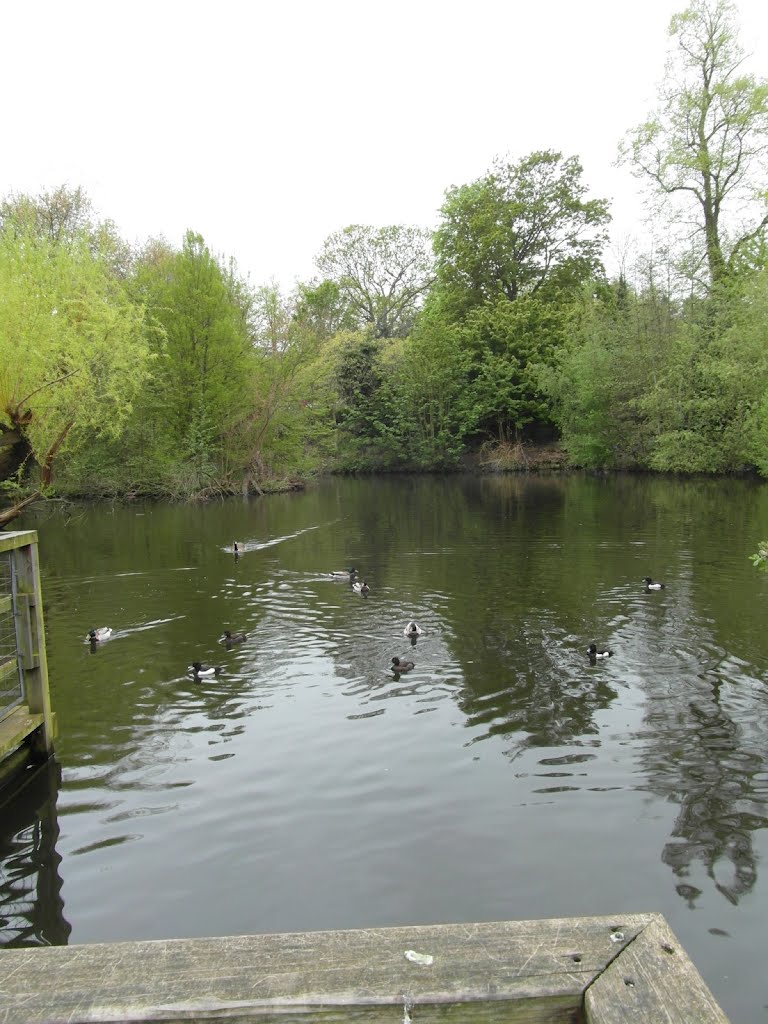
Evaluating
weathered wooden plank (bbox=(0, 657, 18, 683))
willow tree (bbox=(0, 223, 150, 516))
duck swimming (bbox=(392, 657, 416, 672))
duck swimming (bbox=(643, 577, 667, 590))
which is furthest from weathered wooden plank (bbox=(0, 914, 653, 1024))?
willow tree (bbox=(0, 223, 150, 516))

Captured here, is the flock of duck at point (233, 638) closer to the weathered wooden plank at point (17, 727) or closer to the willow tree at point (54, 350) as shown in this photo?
the weathered wooden plank at point (17, 727)

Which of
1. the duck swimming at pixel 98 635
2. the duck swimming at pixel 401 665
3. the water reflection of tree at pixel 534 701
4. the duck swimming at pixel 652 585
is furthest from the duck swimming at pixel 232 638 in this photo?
the duck swimming at pixel 652 585

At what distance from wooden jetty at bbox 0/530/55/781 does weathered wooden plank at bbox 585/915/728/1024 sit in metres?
5.76

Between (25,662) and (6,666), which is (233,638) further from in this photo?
(6,666)

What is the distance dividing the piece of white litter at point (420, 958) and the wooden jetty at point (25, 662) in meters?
5.25

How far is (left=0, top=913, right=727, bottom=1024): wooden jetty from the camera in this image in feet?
7.15

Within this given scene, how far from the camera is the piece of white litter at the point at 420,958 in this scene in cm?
233

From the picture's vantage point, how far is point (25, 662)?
6.97 m

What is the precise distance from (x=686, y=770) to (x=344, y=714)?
3654 mm

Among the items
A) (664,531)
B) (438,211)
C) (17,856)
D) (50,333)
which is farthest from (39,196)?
(17,856)

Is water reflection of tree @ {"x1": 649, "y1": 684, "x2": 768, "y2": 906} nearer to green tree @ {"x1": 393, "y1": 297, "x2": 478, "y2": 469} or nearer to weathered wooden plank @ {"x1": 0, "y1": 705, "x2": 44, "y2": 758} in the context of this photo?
weathered wooden plank @ {"x1": 0, "y1": 705, "x2": 44, "y2": 758}

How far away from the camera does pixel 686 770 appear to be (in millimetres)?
6777

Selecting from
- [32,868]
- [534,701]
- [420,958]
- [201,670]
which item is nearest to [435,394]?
[201,670]

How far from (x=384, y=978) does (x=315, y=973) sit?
0.22 meters
